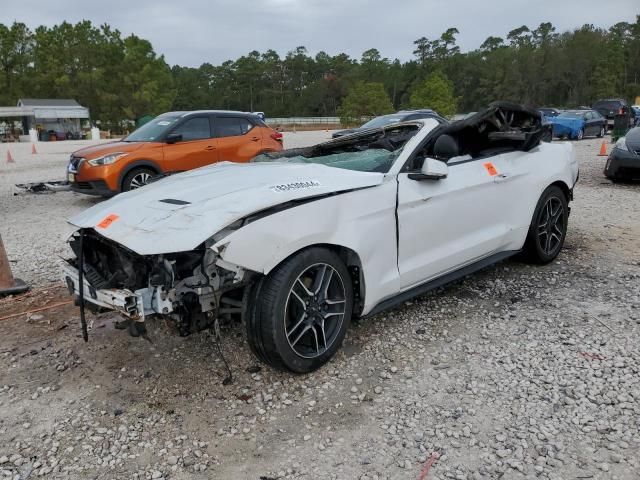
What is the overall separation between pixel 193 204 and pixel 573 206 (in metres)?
6.85

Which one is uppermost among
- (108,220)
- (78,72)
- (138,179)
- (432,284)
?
(78,72)

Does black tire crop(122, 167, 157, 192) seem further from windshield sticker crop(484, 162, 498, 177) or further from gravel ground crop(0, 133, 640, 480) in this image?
windshield sticker crop(484, 162, 498, 177)

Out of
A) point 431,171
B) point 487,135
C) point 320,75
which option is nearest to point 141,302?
point 431,171

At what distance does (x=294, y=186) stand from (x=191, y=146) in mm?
6864

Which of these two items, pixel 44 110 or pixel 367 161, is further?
pixel 44 110

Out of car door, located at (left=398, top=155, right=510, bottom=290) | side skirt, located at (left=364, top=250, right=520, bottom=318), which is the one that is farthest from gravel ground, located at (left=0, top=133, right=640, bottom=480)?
car door, located at (left=398, top=155, right=510, bottom=290)

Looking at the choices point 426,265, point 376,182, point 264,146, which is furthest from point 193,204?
point 264,146

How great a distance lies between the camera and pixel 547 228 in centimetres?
494

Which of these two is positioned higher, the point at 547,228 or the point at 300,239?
the point at 300,239

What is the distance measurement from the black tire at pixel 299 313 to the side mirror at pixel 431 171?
885 mm

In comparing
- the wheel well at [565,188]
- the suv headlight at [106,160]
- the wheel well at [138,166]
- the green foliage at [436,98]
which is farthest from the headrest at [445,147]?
the green foliage at [436,98]

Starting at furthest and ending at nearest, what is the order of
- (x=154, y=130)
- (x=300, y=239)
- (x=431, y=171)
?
(x=154, y=130) < (x=431, y=171) < (x=300, y=239)

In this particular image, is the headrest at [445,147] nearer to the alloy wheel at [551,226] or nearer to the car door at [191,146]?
the alloy wheel at [551,226]

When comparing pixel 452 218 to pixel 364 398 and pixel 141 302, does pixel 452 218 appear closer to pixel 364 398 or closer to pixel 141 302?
pixel 364 398
